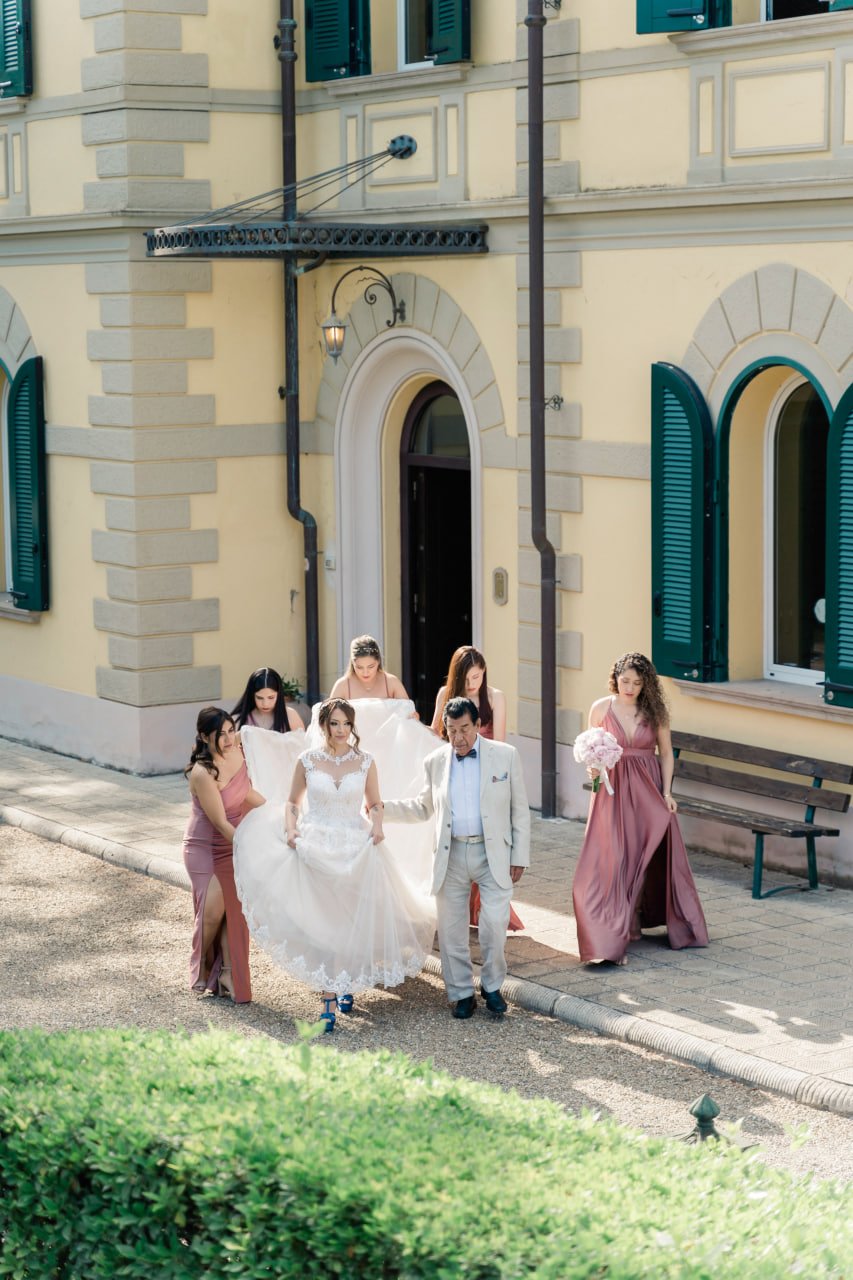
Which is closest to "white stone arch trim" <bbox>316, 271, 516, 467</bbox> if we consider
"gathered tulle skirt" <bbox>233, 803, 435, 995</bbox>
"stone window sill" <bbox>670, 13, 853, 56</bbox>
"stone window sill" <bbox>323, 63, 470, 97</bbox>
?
"stone window sill" <bbox>323, 63, 470, 97</bbox>

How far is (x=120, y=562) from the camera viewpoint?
1628 centimetres

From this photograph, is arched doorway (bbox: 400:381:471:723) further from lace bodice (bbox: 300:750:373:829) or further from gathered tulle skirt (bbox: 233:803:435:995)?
gathered tulle skirt (bbox: 233:803:435:995)

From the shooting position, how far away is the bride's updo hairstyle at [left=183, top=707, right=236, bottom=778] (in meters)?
10.5

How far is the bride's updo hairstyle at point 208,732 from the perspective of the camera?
34.5 feet

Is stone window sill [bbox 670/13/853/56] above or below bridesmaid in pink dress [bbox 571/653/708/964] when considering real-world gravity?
above

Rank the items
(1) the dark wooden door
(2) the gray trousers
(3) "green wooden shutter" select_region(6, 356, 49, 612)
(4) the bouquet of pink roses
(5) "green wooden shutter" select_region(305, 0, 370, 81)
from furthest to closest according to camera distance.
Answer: (3) "green wooden shutter" select_region(6, 356, 49, 612), (1) the dark wooden door, (5) "green wooden shutter" select_region(305, 0, 370, 81), (4) the bouquet of pink roses, (2) the gray trousers

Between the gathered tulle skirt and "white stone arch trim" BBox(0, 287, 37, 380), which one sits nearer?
the gathered tulle skirt

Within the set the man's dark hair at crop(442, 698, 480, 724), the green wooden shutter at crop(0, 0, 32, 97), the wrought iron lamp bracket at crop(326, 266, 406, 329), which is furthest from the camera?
the green wooden shutter at crop(0, 0, 32, 97)

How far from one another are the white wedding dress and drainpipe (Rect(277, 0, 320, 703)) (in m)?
6.46

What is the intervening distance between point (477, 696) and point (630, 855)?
1.27 metres

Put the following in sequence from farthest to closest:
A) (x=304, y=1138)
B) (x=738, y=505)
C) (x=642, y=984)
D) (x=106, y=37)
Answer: (x=106, y=37), (x=738, y=505), (x=642, y=984), (x=304, y=1138)

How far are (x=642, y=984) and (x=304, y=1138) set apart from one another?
211 inches

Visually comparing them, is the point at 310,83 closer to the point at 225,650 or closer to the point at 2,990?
the point at 225,650

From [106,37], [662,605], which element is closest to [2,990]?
[662,605]
